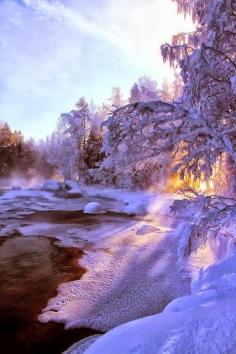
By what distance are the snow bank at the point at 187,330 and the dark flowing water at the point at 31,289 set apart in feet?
4.74

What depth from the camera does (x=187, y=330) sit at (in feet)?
12.4

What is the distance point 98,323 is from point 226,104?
14.2 feet

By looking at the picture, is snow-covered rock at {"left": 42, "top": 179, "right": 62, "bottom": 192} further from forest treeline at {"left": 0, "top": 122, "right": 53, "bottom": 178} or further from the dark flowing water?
the dark flowing water

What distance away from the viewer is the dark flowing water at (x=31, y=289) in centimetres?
535

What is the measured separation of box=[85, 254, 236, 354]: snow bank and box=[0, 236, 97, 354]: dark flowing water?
1.45m

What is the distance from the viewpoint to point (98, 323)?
5.82m

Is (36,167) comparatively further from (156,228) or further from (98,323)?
(98,323)

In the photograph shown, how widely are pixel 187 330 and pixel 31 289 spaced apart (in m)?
4.55

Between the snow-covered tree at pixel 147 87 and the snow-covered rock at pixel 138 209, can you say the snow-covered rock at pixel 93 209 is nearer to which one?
the snow-covered rock at pixel 138 209

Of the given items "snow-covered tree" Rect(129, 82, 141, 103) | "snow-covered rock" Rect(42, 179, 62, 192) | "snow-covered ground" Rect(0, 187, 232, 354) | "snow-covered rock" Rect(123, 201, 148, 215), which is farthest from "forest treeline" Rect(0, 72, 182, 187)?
"snow-covered ground" Rect(0, 187, 232, 354)

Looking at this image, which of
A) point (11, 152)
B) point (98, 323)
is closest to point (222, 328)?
point (98, 323)

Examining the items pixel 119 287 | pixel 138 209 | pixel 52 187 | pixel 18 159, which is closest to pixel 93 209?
pixel 138 209

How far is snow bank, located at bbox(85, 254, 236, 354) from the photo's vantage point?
137 inches

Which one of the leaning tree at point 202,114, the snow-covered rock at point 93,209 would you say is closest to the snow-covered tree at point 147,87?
the snow-covered rock at point 93,209
